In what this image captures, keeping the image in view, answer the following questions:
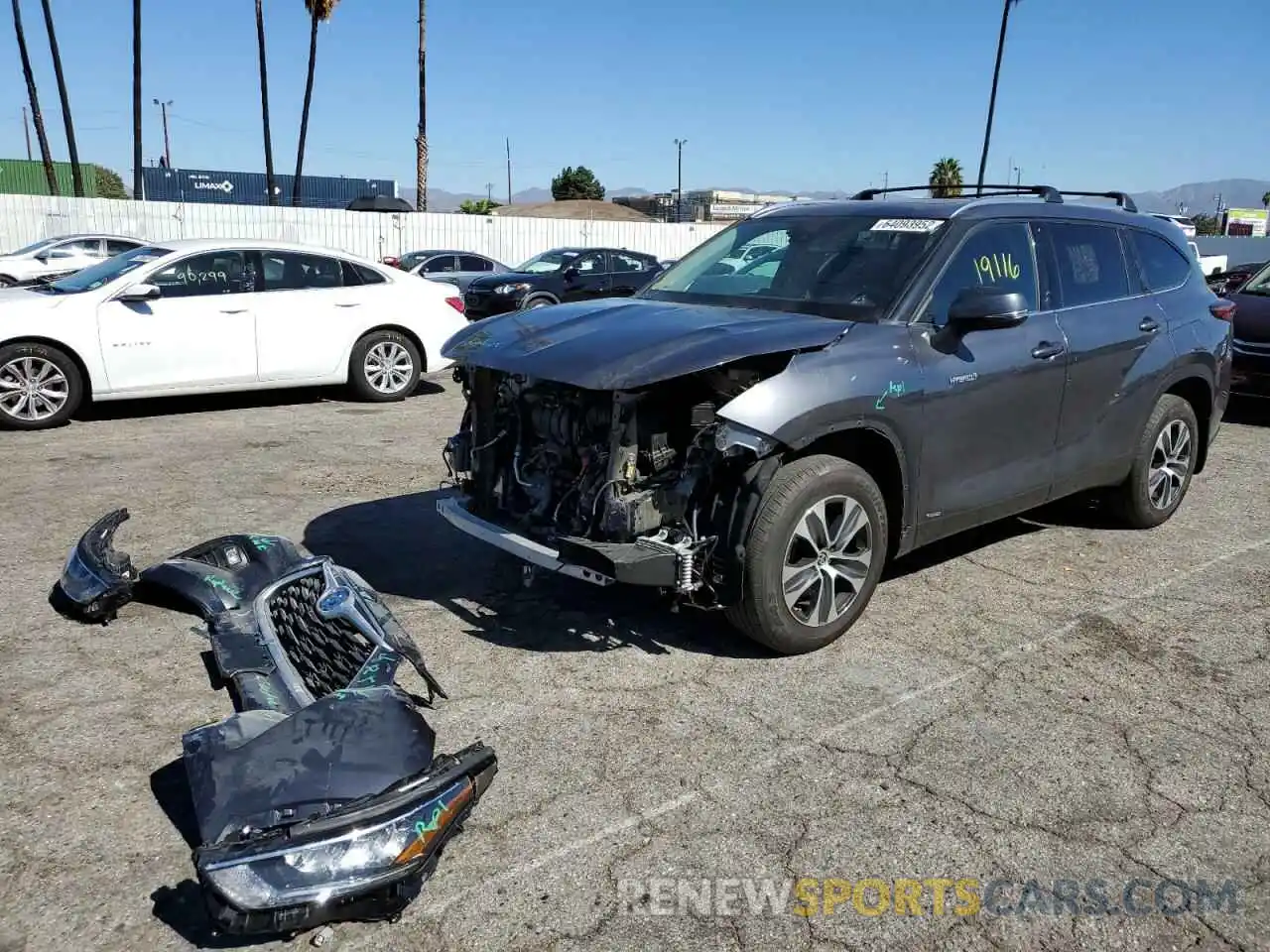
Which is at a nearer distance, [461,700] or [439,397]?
[461,700]

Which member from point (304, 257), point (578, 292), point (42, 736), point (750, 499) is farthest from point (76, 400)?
point (578, 292)

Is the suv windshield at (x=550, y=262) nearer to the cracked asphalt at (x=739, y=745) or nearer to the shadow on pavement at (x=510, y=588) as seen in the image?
the shadow on pavement at (x=510, y=588)

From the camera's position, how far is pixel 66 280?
30.5 ft

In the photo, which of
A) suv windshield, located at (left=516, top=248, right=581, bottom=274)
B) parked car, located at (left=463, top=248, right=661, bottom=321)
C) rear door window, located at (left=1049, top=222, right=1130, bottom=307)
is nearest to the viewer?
rear door window, located at (left=1049, top=222, right=1130, bottom=307)

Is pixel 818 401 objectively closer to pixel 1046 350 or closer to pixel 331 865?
pixel 1046 350

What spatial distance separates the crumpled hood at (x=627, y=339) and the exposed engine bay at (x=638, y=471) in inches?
5.5

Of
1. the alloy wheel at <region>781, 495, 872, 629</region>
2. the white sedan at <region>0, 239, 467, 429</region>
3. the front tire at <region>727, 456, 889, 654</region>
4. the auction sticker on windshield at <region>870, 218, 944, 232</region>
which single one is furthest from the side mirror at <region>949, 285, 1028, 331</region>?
the white sedan at <region>0, 239, 467, 429</region>

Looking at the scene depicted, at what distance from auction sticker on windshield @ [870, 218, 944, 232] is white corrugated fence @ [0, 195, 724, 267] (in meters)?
18.8

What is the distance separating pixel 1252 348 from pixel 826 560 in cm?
737

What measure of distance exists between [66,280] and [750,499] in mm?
7946

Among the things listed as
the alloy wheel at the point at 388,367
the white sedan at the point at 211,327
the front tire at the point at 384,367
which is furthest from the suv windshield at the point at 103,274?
the alloy wheel at the point at 388,367

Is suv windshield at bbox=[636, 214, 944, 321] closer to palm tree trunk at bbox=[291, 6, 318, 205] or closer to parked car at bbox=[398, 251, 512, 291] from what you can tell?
parked car at bbox=[398, 251, 512, 291]

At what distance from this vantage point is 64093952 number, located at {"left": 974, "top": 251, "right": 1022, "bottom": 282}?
4.79m

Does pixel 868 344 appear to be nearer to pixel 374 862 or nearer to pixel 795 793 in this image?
pixel 795 793
